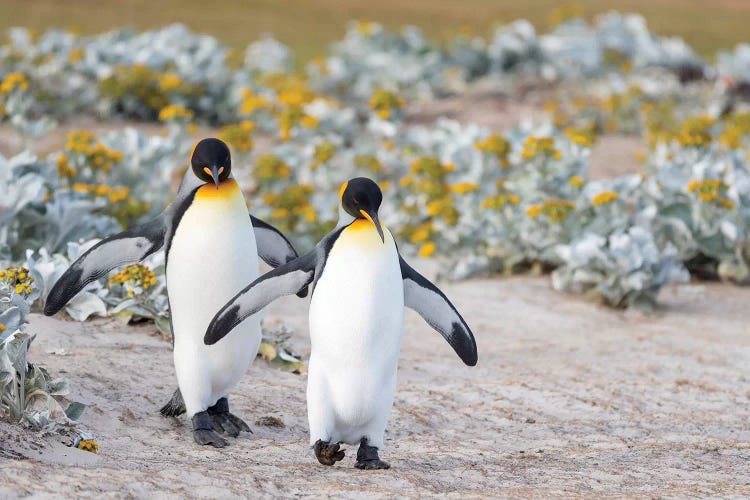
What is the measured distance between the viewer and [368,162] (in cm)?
951

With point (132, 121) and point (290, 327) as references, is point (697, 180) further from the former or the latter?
point (132, 121)

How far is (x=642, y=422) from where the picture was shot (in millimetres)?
5504

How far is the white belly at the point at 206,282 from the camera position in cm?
461

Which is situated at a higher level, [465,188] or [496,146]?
[496,146]

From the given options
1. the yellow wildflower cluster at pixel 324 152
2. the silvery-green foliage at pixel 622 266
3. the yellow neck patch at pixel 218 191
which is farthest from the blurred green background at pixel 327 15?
the yellow neck patch at pixel 218 191

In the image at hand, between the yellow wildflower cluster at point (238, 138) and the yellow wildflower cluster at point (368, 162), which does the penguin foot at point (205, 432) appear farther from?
the yellow wildflower cluster at point (368, 162)

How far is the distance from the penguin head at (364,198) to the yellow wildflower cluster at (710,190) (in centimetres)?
412

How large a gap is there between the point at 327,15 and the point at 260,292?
82.0 feet

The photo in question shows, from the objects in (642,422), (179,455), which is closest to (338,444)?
(179,455)

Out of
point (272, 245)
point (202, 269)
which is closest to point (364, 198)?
point (202, 269)

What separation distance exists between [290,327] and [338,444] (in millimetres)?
2343

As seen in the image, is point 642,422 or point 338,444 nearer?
point 338,444

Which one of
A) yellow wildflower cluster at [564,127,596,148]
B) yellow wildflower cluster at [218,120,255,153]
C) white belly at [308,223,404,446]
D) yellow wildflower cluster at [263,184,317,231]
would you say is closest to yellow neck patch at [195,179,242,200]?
white belly at [308,223,404,446]

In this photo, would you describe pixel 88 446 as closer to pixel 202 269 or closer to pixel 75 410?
pixel 75 410
